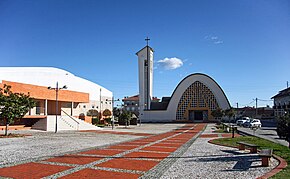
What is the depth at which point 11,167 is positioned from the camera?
8523mm

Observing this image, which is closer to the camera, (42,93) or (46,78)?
(42,93)

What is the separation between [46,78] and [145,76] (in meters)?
27.2

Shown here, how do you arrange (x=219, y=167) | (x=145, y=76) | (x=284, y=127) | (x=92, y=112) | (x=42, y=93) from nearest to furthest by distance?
(x=219, y=167), (x=284, y=127), (x=42, y=93), (x=92, y=112), (x=145, y=76)

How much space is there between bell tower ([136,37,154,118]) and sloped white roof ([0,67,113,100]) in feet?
41.2

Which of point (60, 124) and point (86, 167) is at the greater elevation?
point (86, 167)

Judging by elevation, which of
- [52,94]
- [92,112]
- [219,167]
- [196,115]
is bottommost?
[196,115]

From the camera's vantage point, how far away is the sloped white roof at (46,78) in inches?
1679

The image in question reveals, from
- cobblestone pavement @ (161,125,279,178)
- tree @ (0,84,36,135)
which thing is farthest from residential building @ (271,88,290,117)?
cobblestone pavement @ (161,125,279,178)

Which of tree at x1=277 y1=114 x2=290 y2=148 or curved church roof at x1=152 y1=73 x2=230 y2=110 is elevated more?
curved church roof at x1=152 y1=73 x2=230 y2=110

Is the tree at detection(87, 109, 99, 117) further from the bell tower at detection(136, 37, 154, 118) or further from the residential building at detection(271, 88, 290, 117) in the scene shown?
the residential building at detection(271, 88, 290, 117)

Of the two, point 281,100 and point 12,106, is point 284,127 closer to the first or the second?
point 12,106

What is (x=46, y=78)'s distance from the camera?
46.8 meters

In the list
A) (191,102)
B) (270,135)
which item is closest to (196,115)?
(191,102)

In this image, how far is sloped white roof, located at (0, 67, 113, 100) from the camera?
42656mm
